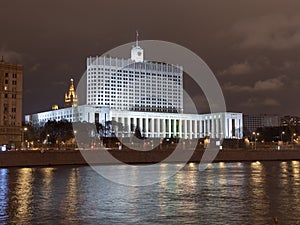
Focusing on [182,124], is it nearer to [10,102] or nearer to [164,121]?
[164,121]

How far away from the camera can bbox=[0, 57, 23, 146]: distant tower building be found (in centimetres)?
9131

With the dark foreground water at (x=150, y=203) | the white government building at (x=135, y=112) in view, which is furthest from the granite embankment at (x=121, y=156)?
the white government building at (x=135, y=112)

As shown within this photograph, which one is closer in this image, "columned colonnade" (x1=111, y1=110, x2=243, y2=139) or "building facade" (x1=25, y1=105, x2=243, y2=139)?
"building facade" (x1=25, y1=105, x2=243, y2=139)

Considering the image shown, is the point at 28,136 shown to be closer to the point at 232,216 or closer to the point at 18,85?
the point at 18,85

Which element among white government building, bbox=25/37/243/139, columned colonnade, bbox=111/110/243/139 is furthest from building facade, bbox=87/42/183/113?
columned colonnade, bbox=111/110/243/139

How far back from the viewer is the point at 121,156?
67.4 metres

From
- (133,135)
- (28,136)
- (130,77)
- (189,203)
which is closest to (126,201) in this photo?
(189,203)

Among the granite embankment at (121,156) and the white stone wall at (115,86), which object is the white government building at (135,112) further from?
the granite embankment at (121,156)

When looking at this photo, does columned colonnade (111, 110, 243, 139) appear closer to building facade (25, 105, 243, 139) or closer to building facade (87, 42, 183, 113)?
building facade (25, 105, 243, 139)

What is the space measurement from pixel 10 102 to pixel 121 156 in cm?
3768

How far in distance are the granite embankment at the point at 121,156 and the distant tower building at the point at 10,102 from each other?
3011 cm

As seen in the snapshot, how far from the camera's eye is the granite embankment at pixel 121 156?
2263 inches

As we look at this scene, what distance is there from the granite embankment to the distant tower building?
30.1m

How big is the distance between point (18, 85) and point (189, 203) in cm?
8040
